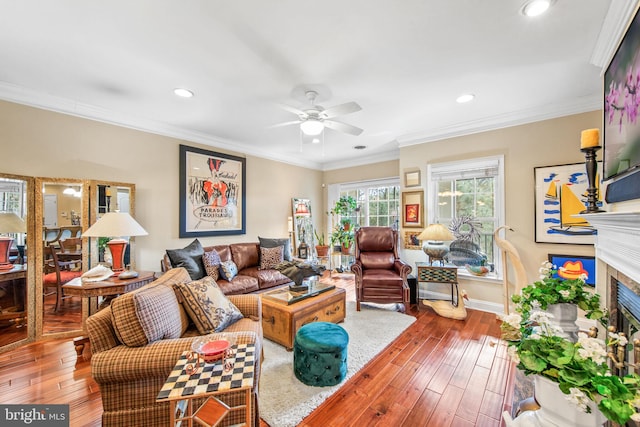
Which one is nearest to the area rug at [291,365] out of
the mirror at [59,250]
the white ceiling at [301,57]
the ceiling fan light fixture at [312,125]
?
Answer: the ceiling fan light fixture at [312,125]

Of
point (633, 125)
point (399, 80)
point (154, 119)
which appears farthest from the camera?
point (154, 119)

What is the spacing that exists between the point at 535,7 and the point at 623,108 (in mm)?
804

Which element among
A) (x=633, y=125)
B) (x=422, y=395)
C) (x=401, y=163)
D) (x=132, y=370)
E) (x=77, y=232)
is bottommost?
(x=422, y=395)

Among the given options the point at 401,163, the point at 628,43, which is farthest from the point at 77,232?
the point at 628,43

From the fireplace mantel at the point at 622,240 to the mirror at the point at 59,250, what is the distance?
14.8 ft

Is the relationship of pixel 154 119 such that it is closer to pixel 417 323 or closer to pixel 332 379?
pixel 332 379

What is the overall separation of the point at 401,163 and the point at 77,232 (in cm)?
454

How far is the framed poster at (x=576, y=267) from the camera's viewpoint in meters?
2.87

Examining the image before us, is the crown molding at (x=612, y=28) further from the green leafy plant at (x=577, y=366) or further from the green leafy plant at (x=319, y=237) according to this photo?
the green leafy plant at (x=319, y=237)

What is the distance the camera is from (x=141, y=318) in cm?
148

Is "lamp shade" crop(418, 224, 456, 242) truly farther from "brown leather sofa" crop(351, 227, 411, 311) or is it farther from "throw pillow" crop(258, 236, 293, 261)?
"throw pillow" crop(258, 236, 293, 261)

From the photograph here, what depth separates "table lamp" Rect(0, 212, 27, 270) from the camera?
8.36 ft

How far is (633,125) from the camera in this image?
51.2 inches

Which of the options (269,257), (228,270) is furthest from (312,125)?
(269,257)
